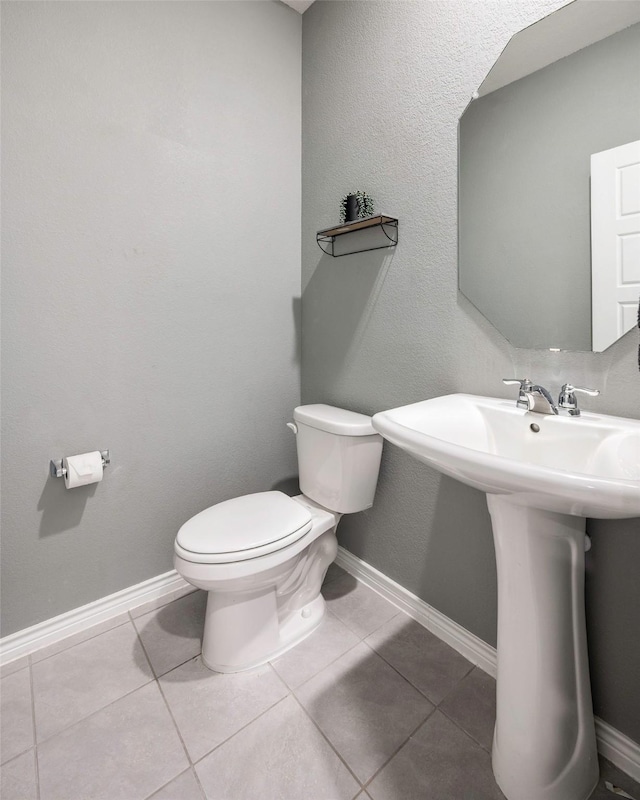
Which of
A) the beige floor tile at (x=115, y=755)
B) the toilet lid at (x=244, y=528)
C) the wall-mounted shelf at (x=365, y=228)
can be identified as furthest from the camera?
the wall-mounted shelf at (x=365, y=228)

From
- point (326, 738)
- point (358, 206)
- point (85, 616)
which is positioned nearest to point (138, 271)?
point (358, 206)

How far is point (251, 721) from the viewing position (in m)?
1.16

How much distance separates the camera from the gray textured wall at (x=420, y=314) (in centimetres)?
105

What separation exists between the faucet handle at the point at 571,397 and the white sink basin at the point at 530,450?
0.09 ft

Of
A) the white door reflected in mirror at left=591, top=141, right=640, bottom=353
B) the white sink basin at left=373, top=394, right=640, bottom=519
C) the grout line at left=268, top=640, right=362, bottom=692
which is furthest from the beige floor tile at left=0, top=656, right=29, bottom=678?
the white door reflected in mirror at left=591, top=141, right=640, bottom=353

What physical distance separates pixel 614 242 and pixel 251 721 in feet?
5.26

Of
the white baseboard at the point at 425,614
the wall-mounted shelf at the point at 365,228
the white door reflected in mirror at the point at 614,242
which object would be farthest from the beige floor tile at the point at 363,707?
the wall-mounted shelf at the point at 365,228

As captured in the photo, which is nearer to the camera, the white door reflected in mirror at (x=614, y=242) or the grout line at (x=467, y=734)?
the white door reflected in mirror at (x=614, y=242)

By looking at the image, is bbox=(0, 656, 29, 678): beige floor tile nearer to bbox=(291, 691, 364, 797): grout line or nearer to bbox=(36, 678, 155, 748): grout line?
bbox=(36, 678, 155, 748): grout line

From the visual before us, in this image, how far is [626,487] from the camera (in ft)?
1.90

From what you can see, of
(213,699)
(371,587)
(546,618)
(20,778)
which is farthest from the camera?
(371,587)

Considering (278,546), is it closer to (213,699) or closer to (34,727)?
(213,699)

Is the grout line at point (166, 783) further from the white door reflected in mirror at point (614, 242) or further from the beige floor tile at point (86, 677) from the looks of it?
the white door reflected in mirror at point (614, 242)

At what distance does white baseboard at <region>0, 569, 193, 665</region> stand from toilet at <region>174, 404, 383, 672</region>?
40 cm
